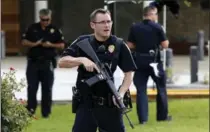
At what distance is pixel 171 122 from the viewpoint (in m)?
10.0

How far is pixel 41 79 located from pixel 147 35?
198 centimetres

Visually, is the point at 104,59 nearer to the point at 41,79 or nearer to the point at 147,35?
the point at 147,35

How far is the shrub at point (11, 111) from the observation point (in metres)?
6.44

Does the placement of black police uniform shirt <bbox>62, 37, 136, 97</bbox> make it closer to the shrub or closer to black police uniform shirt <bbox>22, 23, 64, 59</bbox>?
the shrub

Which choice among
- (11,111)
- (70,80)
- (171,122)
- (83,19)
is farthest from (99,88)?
(70,80)

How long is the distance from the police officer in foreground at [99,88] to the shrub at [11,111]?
1026mm

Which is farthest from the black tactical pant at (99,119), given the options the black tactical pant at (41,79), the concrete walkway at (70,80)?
the concrete walkway at (70,80)

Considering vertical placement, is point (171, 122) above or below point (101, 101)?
below

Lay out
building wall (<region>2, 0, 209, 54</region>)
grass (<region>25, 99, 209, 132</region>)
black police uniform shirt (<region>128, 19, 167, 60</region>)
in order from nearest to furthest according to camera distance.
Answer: grass (<region>25, 99, 209, 132</region>)
black police uniform shirt (<region>128, 19, 167, 60</region>)
building wall (<region>2, 0, 209, 54</region>)

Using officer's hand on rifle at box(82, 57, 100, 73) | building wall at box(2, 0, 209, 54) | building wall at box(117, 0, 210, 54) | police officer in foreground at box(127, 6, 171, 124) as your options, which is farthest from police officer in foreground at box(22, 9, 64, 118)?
officer's hand on rifle at box(82, 57, 100, 73)

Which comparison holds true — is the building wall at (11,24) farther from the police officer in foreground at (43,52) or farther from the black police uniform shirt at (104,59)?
the black police uniform shirt at (104,59)

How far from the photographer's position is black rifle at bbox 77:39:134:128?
5.45m

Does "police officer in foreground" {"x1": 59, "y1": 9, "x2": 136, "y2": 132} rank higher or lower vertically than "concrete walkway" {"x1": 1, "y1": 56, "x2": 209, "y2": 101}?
higher

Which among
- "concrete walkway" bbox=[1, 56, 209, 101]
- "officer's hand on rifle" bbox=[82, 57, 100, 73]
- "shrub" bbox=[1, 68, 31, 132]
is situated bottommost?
"concrete walkway" bbox=[1, 56, 209, 101]
